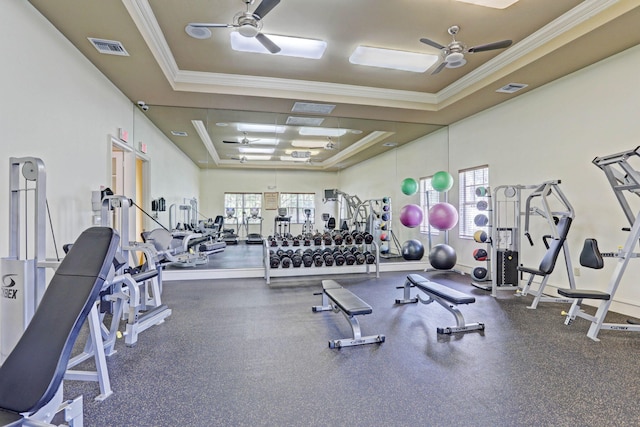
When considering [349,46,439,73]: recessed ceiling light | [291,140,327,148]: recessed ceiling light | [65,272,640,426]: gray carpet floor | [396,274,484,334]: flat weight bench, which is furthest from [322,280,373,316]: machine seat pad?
[291,140,327,148]: recessed ceiling light

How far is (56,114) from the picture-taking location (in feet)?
10.3

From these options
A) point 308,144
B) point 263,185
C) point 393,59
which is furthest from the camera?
point 308,144

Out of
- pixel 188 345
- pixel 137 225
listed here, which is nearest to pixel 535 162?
pixel 188 345

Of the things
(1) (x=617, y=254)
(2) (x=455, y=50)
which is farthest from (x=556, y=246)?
(2) (x=455, y=50)

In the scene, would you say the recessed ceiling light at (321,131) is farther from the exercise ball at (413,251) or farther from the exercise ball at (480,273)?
the exercise ball at (480,273)

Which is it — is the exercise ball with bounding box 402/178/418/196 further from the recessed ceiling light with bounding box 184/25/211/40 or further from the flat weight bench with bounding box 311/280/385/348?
the recessed ceiling light with bounding box 184/25/211/40

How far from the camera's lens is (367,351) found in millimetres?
2725

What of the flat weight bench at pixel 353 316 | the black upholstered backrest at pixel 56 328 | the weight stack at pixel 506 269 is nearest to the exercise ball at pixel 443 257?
the weight stack at pixel 506 269

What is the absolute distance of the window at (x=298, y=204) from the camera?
648 cm

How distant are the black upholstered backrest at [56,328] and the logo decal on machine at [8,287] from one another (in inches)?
30.3

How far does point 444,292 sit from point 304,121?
162 inches

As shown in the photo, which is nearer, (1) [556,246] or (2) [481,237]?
(1) [556,246]

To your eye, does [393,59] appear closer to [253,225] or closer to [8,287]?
[253,225]

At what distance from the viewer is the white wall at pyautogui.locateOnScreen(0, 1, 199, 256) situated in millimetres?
2541
